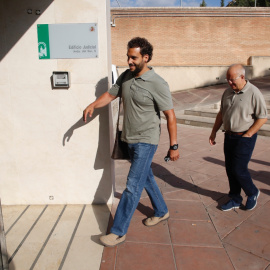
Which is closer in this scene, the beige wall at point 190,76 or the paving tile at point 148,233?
the paving tile at point 148,233

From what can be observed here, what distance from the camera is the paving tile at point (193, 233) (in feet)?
9.25

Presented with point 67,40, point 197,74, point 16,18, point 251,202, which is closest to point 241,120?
point 251,202

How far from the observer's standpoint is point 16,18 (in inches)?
125

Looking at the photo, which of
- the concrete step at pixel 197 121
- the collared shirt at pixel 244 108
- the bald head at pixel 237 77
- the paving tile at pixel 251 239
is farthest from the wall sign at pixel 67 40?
the concrete step at pixel 197 121

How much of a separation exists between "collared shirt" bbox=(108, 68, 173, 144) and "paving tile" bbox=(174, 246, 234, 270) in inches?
42.6

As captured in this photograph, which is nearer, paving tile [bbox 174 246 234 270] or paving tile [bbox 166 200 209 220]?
paving tile [bbox 174 246 234 270]

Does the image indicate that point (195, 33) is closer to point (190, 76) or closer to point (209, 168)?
point (190, 76)

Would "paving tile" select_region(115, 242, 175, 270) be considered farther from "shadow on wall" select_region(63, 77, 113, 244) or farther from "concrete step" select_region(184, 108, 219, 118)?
"concrete step" select_region(184, 108, 219, 118)

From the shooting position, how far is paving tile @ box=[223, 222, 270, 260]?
2.69 m

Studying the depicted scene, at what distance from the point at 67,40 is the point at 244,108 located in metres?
2.12

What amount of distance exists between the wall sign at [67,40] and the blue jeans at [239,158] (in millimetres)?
1868

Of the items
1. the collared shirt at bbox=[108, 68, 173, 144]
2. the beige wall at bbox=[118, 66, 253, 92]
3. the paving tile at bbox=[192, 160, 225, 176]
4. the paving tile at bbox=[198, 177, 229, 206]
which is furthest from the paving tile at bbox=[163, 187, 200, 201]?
the beige wall at bbox=[118, 66, 253, 92]

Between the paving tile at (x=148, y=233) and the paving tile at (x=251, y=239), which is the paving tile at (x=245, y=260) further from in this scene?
the paving tile at (x=148, y=233)

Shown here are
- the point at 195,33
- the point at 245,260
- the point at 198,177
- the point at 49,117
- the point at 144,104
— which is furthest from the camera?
the point at 195,33
